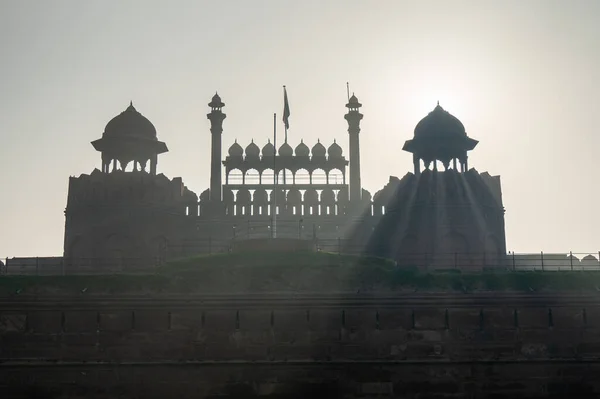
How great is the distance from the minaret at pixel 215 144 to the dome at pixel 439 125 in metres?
10.7

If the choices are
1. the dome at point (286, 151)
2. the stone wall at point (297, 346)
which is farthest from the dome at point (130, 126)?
the stone wall at point (297, 346)

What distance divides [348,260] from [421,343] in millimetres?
3274

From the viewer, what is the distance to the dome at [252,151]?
35294 millimetres

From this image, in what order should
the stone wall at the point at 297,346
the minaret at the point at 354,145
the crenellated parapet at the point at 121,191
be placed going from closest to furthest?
1. the stone wall at the point at 297,346
2. the crenellated parapet at the point at 121,191
3. the minaret at the point at 354,145

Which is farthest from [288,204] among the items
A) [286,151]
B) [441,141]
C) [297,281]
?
[297,281]

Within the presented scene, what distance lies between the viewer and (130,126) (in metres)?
31.0

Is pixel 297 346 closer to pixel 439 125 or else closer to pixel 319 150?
pixel 439 125

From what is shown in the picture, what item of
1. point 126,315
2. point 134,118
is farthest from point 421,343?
point 134,118

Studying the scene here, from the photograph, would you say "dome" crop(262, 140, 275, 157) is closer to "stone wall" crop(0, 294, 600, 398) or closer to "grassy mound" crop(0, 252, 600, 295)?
"grassy mound" crop(0, 252, 600, 295)

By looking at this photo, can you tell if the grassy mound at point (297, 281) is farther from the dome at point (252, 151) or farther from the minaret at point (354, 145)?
the dome at point (252, 151)

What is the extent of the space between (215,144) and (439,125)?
41.0ft

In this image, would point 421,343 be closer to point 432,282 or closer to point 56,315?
point 432,282

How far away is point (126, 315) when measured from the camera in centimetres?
1925

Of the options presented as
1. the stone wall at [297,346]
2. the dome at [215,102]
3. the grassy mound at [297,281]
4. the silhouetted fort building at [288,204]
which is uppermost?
the dome at [215,102]
